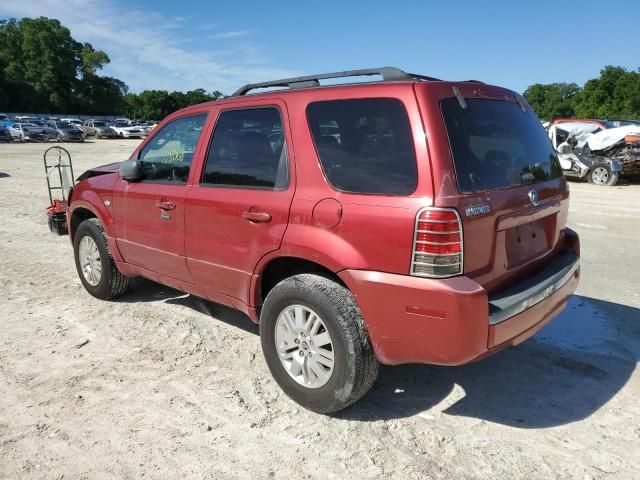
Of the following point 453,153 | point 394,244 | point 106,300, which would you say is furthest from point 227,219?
point 106,300

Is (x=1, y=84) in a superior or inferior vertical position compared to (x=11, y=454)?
superior

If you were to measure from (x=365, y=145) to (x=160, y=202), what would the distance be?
1.94 m

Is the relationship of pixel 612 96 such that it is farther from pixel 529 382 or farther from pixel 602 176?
pixel 529 382

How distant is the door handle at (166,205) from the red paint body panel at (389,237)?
60 millimetres

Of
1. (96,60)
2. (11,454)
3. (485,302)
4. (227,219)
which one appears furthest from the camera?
(96,60)

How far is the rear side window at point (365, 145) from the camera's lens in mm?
2688

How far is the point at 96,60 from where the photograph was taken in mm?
91438

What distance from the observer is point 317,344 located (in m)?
3.06

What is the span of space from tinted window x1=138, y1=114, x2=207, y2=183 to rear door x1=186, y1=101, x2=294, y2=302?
0.83 ft

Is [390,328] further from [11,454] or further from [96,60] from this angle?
[96,60]

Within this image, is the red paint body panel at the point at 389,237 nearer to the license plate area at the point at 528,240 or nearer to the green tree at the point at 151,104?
the license plate area at the point at 528,240

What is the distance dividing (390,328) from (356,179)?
0.84 metres

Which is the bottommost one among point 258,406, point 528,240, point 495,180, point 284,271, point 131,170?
point 258,406

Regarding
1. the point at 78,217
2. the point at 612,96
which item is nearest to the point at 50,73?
the point at 612,96
